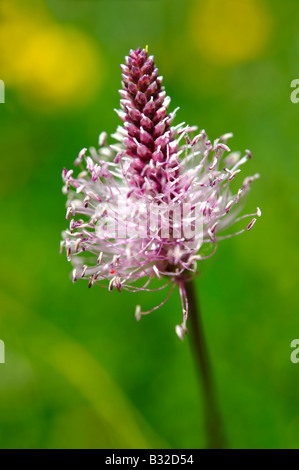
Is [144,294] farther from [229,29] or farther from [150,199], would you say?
[229,29]

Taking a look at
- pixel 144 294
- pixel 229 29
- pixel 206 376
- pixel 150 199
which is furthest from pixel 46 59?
pixel 206 376

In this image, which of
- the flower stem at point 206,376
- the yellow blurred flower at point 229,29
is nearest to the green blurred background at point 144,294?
the yellow blurred flower at point 229,29

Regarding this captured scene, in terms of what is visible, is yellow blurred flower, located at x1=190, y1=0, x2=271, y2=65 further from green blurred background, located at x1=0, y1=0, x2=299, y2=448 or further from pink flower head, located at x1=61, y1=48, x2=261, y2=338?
pink flower head, located at x1=61, y1=48, x2=261, y2=338

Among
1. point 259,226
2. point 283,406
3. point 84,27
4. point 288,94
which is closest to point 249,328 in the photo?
point 283,406

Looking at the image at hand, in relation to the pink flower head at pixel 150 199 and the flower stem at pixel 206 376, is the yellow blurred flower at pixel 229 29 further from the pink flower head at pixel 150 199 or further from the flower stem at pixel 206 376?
the flower stem at pixel 206 376

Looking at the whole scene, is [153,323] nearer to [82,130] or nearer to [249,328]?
[249,328]

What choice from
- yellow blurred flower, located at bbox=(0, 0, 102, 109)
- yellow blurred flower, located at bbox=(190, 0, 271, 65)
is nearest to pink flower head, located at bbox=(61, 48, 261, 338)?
yellow blurred flower, located at bbox=(0, 0, 102, 109)
